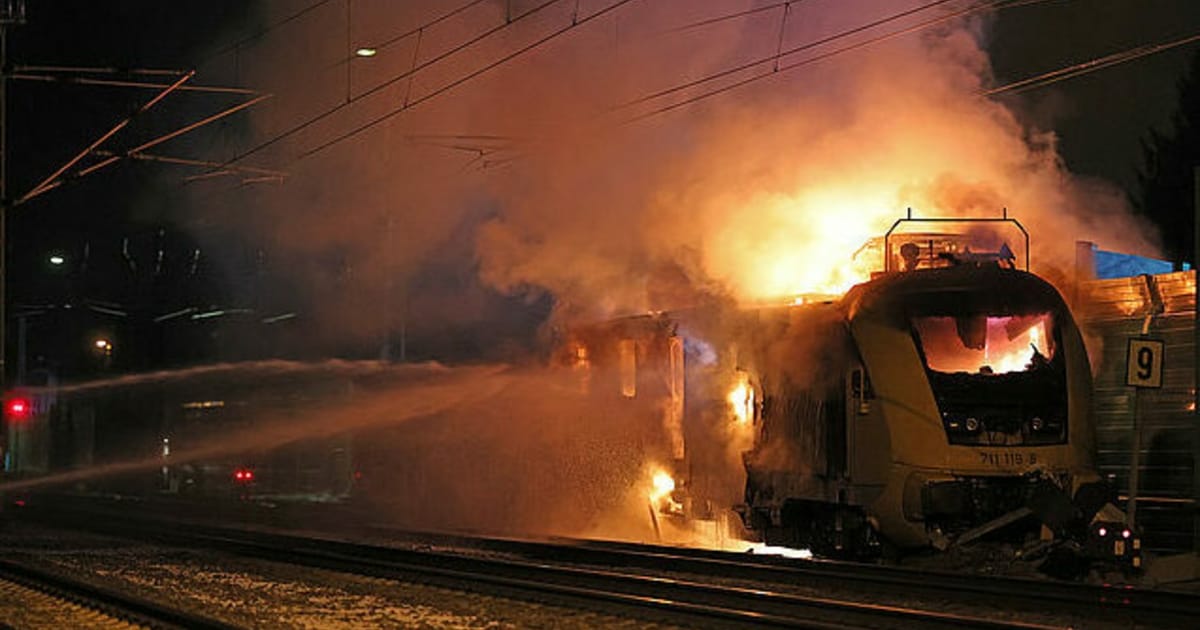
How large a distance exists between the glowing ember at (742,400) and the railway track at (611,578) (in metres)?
1.71

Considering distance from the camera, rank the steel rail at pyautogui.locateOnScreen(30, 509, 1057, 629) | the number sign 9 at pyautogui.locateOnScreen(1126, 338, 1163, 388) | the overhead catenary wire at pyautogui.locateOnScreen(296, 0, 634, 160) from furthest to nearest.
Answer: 1. the overhead catenary wire at pyautogui.locateOnScreen(296, 0, 634, 160)
2. the number sign 9 at pyautogui.locateOnScreen(1126, 338, 1163, 388)
3. the steel rail at pyautogui.locateOnScreen(30, 509, 1057, 629)

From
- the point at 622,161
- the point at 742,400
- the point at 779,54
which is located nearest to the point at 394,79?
the point at 622,161

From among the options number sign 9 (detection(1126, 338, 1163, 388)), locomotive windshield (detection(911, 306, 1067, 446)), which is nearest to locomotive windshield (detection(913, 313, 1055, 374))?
locomotive windshield (detection(911, 306, 1067, 446))

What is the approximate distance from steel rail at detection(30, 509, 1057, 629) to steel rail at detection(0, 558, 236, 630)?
9.80 ft

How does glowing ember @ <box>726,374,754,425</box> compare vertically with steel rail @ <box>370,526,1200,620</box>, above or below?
above

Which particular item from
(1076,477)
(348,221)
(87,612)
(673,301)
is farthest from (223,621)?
(348,221)

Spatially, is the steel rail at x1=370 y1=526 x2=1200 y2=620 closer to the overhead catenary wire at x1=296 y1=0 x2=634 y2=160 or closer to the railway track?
the railway track

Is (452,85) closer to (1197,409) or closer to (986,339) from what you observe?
(986,339)

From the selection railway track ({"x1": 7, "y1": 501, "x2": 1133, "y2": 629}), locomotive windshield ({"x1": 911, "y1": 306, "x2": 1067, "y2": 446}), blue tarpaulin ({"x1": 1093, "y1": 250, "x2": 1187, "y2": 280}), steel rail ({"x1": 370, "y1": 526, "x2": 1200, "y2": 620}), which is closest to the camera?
railway track ({"x1": 7, "y1": 501, "x2": 1133, "y2": 629})

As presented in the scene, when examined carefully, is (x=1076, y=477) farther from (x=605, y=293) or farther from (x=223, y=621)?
(x=605, y=293)

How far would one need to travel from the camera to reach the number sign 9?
14.8 meters

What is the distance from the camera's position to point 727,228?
21.2m

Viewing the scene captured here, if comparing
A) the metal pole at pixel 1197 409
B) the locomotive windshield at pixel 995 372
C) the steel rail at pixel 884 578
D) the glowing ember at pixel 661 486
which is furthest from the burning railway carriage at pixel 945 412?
the glowing ember at pixel 661 486

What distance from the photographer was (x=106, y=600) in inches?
559
